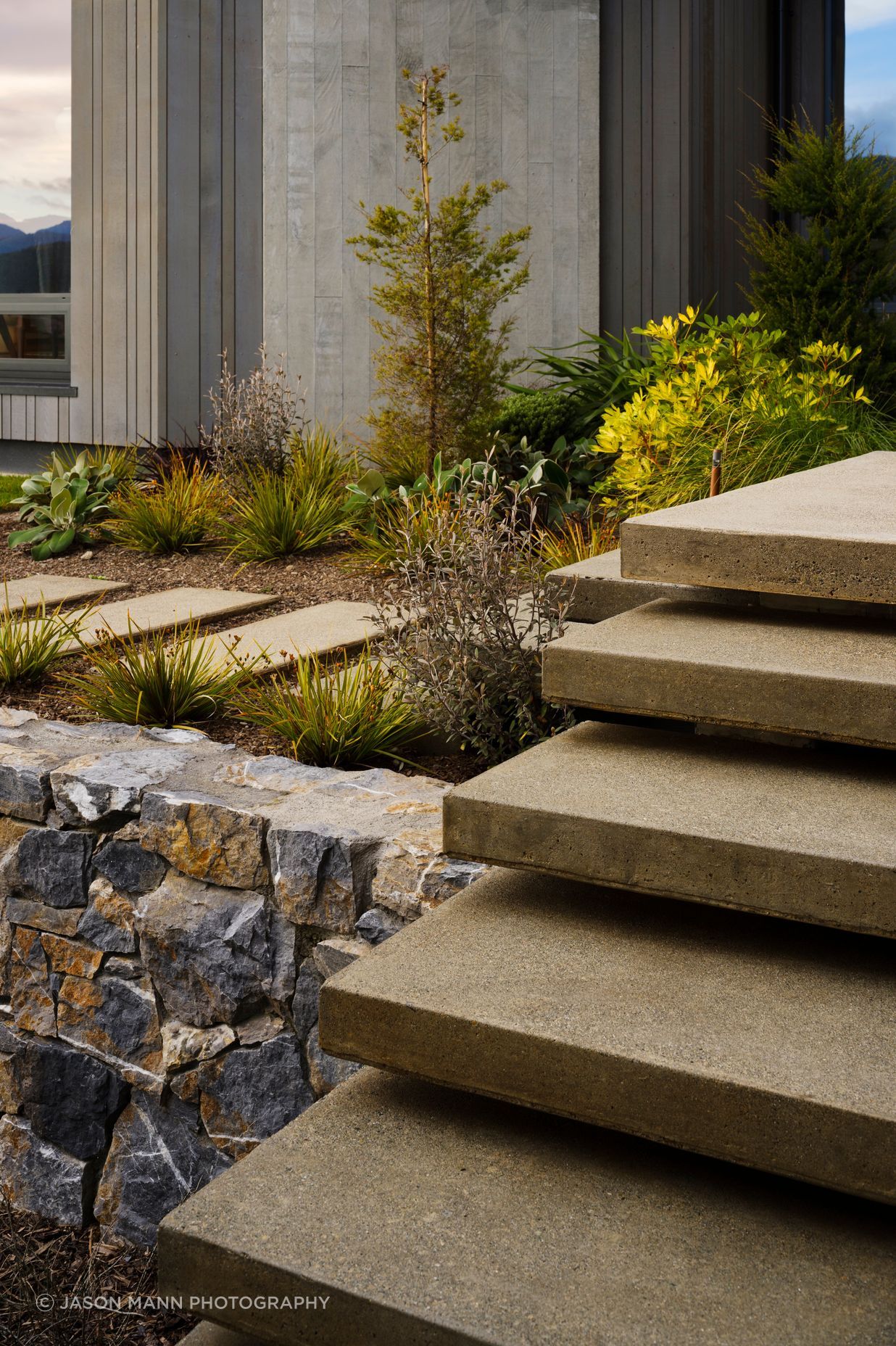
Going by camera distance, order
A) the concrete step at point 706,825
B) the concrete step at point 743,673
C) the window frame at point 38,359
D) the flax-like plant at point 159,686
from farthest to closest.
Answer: the window frame at point 38,359 → the flax-like plant at point 159,686 → the concrete step at point 743,673 → the concrete step at point 706,825

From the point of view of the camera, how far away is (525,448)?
5078mm

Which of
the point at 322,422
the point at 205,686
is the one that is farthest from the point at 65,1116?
the point at 322,422

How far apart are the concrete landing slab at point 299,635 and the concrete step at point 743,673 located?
124cm

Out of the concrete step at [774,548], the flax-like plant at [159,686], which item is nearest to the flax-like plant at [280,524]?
the flax-like plant at [159,686]

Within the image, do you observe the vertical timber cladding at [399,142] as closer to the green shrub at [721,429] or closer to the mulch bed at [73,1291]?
the green shrub at [721,429]

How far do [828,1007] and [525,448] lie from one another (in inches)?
146

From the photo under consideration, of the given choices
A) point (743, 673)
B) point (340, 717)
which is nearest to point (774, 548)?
point (743, 673)

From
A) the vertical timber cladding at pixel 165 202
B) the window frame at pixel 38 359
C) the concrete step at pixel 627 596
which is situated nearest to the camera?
the concrete step at pixel 627 596

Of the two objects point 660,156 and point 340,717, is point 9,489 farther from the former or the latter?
point 340,717

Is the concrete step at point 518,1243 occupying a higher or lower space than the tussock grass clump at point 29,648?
lower

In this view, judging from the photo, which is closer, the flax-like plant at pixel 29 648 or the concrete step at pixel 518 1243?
the concrete step at pixel 518 1243

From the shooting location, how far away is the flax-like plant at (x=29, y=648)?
3.49 meters

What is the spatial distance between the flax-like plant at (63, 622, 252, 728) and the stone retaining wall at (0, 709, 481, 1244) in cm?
21

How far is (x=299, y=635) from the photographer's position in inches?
148
